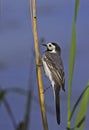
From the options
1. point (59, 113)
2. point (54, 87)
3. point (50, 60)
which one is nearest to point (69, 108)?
point (59, 113)

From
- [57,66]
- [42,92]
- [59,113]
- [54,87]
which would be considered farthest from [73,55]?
[57,66]

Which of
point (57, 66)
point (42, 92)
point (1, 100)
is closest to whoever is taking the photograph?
point (1, 100)

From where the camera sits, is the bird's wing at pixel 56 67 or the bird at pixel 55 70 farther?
the bird's wing at pixel 56 67

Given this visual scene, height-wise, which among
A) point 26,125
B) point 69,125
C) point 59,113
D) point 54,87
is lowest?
point 54,87

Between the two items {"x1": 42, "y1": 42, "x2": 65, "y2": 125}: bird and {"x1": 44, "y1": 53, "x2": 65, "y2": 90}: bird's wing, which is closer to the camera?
{"x1": 42, "y1": 42, "x2": 65, "y2": 125}: bird

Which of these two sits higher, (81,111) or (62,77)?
(81,111)

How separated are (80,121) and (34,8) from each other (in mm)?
369

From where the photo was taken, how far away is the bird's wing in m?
1.98

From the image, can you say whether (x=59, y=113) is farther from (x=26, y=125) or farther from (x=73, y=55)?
(x=26, y=125)

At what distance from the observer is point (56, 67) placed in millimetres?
2088

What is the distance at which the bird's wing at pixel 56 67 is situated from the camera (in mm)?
1979

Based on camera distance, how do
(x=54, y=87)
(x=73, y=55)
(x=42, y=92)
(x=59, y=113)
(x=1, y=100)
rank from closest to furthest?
(x=1, y=100) < (x=73, y=55) < (x=42, y=92) < (x=59, y=113) < (x=54, y=87)

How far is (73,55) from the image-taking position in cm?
82

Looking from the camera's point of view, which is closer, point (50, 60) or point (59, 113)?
point (59, 113)
